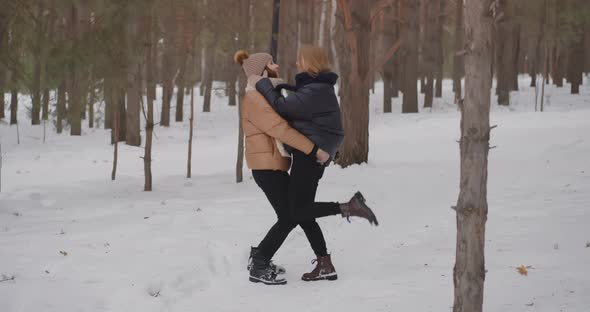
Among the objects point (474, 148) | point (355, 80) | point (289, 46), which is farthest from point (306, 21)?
point (474, 148)

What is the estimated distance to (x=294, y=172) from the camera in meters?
5.21

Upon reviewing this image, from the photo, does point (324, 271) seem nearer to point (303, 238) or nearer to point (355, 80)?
point (303, 238)

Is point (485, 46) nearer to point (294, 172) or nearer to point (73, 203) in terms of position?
point (294, 172)

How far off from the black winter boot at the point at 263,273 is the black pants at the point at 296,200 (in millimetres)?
59

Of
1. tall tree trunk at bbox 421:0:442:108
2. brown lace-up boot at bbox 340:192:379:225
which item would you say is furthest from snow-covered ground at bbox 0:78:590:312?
tall tree trunk at bbox 421:0:442:108

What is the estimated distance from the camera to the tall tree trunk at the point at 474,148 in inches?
140

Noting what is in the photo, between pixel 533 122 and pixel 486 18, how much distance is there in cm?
1394

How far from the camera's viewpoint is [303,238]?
6.86 meters

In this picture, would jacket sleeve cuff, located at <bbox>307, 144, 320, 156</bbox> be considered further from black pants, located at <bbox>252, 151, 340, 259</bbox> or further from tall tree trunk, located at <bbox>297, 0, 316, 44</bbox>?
tall tree trunk, located at <bbox>297, 0, 316, 44</bbox>

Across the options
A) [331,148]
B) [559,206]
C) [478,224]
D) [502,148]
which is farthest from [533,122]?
[478,224]

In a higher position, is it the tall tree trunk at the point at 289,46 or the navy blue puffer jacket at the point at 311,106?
the tall tree trunk at the point at 289,46

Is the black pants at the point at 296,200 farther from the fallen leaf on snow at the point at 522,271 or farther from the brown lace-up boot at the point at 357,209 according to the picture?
the fallen leaf on snow at the point at 522,271

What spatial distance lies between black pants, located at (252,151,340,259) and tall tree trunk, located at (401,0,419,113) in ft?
56.6

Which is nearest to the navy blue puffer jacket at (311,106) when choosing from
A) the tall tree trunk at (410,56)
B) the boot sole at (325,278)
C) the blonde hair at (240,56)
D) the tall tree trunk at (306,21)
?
the blonde hair at (240,56)
